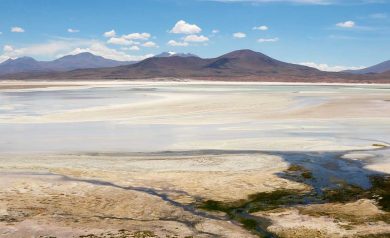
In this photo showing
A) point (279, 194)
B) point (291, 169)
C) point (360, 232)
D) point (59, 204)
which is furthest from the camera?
point (291, 169)

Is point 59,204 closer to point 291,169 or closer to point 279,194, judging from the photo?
point 279,194

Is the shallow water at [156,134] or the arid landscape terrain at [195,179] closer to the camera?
the arid landscape terrain at [195,179]

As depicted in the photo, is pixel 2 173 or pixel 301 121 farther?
pixel 301 121

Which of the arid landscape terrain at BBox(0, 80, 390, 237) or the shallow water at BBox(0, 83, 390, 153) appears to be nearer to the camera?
the arid landscape terrain at BBox(0, 80, 390, 237)

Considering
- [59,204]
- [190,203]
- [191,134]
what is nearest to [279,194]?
[190,203]

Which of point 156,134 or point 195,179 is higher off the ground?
point 156,134

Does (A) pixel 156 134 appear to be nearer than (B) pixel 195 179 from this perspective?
No

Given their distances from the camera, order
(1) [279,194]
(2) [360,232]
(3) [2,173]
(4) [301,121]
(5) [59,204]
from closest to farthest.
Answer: (2) [360,232] → (5) [59,204] → (1) [279,194] → (3) [2,173] → (4) [301,121]

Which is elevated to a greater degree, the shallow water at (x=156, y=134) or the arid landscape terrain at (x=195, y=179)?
the shallow water at (x=156, y=134)
